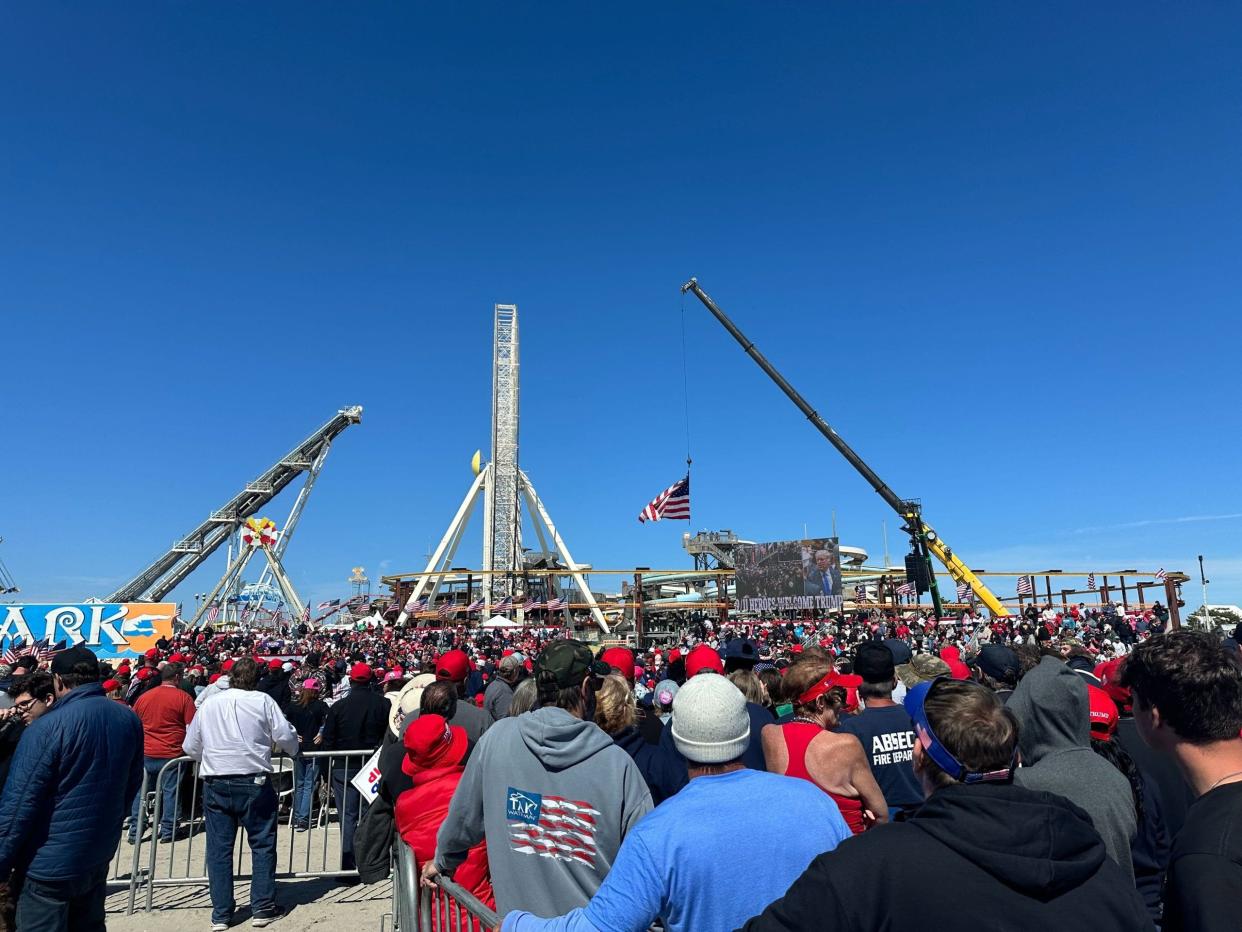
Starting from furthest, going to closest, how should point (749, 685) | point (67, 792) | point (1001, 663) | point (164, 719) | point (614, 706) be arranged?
point (164, 719) < point (1001, 663) < point (749, 685) < point (67, 792) < point (614, 706)

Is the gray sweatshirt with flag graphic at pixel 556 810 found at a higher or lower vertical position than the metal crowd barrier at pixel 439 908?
higher

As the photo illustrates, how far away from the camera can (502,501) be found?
170ft

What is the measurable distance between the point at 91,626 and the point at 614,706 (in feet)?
93.3

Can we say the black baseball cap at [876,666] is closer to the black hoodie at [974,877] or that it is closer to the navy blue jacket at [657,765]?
the navy blue jacket at [657,765]

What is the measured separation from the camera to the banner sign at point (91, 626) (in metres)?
25.2

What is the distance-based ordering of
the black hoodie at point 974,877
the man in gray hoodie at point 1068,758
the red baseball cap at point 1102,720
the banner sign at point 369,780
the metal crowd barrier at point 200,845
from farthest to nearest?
1. the metal crowd barrier at point 200,845
2. the banner sign at point 369,780
3. the red baseball cap at point 1102,720
4. the man in gray hoodie at point 1068,758
5. the black hoodie at point 974,877

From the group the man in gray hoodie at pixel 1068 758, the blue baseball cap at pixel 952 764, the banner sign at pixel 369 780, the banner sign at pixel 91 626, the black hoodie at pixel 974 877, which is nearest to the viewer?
the black hoodie at pixel 974 877

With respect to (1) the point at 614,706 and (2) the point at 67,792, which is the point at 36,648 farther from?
(1) the point at 614,706

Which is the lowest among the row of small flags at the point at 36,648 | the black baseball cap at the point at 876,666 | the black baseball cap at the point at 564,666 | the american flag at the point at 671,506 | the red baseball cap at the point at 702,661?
the row of small flags at the point at 36,648

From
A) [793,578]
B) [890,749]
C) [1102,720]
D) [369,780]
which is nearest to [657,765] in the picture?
[890,749]

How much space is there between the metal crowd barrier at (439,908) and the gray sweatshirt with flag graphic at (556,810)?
0.51 ft

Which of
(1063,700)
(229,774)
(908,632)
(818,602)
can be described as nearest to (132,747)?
(229,774)

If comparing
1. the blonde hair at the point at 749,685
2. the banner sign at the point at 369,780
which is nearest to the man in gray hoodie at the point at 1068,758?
the blonde hair at the point at 749,685

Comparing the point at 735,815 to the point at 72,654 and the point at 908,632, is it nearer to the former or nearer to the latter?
the point at 72,654
